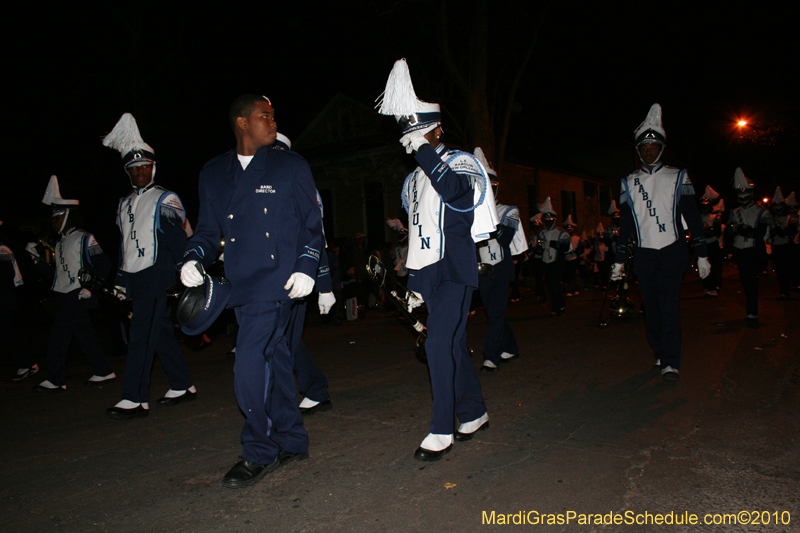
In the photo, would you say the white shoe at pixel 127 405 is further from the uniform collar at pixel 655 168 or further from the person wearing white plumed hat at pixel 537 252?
the person wearing white plumed hat at pixel 537 252

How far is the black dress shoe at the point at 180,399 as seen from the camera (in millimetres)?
5238

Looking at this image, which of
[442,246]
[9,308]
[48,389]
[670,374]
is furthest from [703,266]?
[9,308]

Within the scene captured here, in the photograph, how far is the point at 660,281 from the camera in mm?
5484

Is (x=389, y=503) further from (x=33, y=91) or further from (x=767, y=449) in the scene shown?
(x=33, y=91)

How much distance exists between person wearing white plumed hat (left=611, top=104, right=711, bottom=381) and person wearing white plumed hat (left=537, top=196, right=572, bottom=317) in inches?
220

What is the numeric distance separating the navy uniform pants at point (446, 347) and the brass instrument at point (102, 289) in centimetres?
383

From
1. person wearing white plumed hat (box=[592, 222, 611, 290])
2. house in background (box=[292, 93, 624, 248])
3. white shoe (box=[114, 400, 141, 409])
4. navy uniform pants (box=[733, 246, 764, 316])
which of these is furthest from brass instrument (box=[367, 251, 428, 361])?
house in background (box=[292, 93, 624, 248])

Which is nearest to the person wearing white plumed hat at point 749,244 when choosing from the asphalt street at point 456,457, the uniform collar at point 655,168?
the asphalt street at point 456,457

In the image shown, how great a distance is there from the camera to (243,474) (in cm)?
323

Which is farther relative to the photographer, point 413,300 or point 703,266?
point 703,266

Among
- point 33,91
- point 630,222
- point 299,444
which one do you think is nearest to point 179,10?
point 33,91

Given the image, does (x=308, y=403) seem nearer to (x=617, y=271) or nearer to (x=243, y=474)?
(x=243, y=474)

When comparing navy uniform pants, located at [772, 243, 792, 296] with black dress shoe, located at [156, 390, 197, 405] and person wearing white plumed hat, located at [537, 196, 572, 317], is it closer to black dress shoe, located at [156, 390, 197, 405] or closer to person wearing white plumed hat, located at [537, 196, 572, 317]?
person wearing white plumed hat, located at [537, 196, 572, 317]

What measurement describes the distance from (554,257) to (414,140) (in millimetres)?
9256
